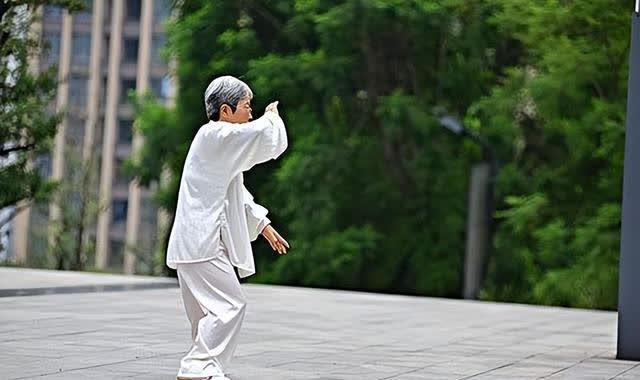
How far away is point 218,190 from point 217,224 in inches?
7.6

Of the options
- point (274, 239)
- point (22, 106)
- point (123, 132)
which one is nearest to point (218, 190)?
point (274, 239)

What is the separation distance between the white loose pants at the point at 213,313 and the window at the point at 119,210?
69.8 meters

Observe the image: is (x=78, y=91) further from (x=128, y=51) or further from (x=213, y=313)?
(x=213, y=313)

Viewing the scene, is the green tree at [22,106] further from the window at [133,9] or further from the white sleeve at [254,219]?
the window at [133,9]

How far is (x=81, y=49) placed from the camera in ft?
255

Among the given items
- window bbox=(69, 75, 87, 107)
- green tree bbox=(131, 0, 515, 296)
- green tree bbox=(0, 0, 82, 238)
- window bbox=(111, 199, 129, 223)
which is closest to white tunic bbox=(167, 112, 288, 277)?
green tree bbox=(0, 0, 82, 238)

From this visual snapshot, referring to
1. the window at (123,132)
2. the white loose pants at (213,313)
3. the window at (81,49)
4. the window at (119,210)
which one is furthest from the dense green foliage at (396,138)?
the window at (81,49)

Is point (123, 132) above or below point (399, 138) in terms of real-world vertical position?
below

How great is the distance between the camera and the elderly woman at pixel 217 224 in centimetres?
808

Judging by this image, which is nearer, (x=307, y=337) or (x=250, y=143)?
(x=250, y=143)

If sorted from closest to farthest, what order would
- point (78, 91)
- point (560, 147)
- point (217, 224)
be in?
point (217, 224) → point (560, 147) → point (78, 91)

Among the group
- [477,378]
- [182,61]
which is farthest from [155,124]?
[477,378]

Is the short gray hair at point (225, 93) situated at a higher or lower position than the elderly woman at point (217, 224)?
higher

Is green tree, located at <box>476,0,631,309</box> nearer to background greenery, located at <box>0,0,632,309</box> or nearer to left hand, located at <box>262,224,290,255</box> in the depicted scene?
background greenery, located at <box>0,0,632,309</box>
